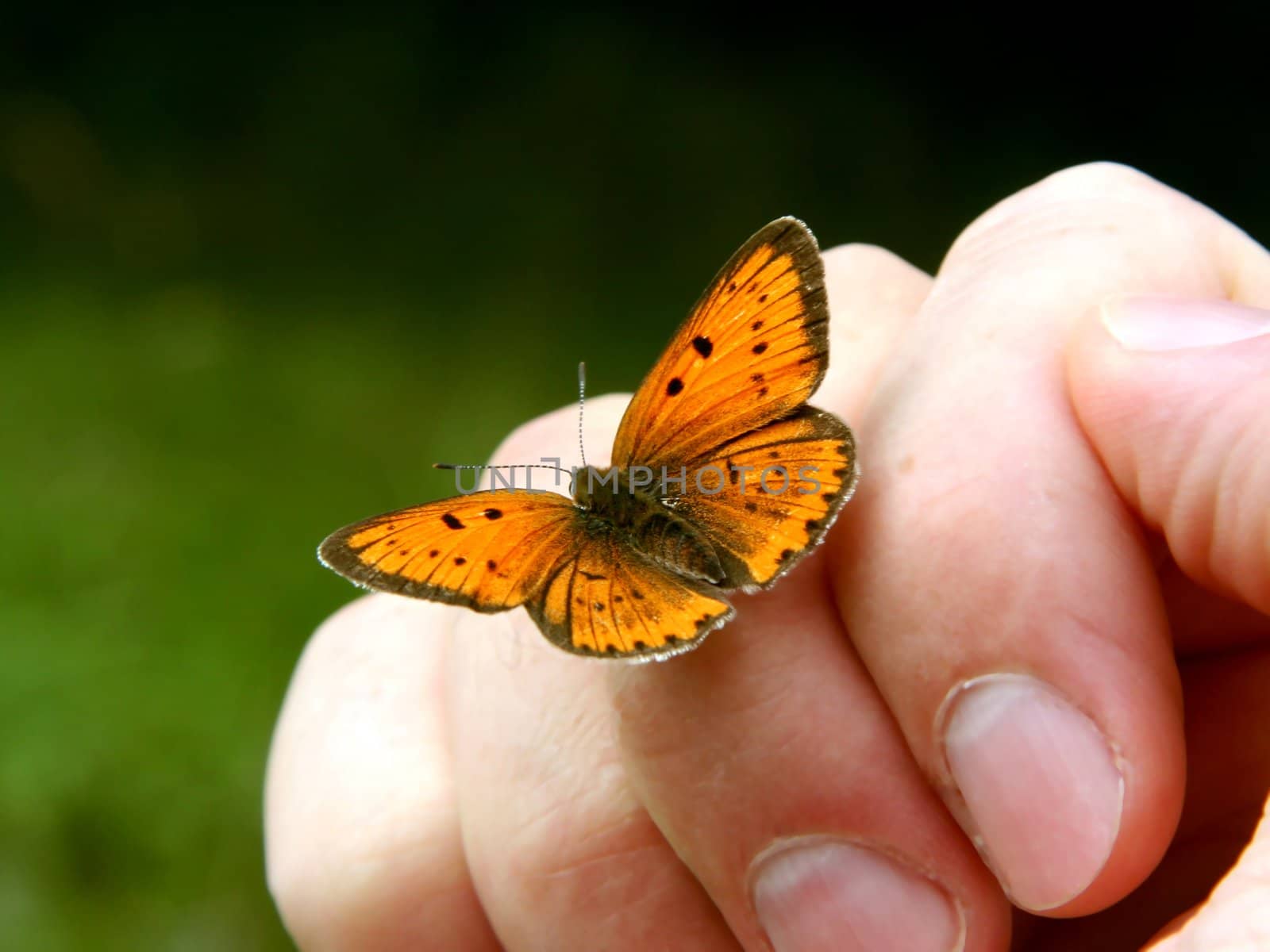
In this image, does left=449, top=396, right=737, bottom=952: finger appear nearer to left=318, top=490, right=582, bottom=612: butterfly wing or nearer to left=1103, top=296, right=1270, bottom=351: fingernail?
left=318, top=490, right=582, bottom=612: butterfly wing

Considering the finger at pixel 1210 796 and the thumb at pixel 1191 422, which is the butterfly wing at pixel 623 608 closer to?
the thumb at pixel 1191 422

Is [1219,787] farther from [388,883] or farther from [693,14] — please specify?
[693,14]

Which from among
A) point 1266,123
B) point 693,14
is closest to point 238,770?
point 693,14

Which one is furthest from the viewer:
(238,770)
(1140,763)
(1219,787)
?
(238,770)

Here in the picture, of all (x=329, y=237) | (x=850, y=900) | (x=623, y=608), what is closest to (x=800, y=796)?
(x=850, y=900)

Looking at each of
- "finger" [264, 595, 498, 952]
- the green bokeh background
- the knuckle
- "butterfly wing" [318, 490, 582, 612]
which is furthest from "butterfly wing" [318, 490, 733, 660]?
the green bokeh background

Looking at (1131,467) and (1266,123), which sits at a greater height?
(1266,123)
